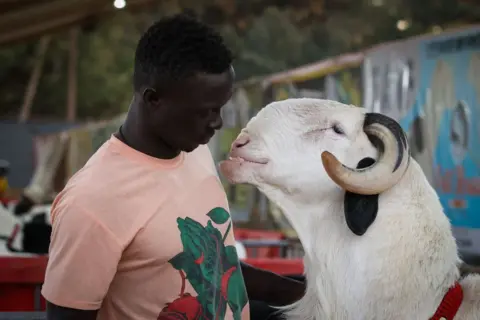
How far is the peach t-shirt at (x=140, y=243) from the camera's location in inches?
67.4

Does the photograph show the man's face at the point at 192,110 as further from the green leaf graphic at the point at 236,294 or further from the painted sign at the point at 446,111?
the painted sign at the point at 446,111

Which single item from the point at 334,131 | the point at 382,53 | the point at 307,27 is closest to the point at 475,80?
the point at 382,53

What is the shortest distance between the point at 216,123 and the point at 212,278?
0.36 metres

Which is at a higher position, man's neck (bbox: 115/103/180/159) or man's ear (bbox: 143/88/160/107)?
man's ear (bbox: 143/88/160/107)

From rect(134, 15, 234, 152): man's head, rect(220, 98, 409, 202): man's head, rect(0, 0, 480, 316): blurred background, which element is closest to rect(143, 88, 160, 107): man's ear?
rect(134, 15, 234, 152): man's head

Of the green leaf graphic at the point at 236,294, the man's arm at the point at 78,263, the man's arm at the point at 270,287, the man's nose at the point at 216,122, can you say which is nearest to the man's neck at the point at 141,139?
the man's nose at the point at 216,122

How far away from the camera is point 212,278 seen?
1893 millimetres

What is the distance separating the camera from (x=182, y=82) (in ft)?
5.84

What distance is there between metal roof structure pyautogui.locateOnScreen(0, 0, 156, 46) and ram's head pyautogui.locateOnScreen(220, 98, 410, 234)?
6326 mm

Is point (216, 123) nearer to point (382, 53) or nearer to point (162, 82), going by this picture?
point (162, 82)

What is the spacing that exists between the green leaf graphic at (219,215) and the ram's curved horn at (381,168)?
374 millimetres

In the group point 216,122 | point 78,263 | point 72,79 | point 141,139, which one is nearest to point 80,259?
point 78,263

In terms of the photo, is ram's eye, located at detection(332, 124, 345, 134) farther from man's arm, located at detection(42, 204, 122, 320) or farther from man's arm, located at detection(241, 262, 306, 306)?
man's arm, located at detection(42, 204, 122, 320)

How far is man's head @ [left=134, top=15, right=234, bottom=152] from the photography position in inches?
70.4
